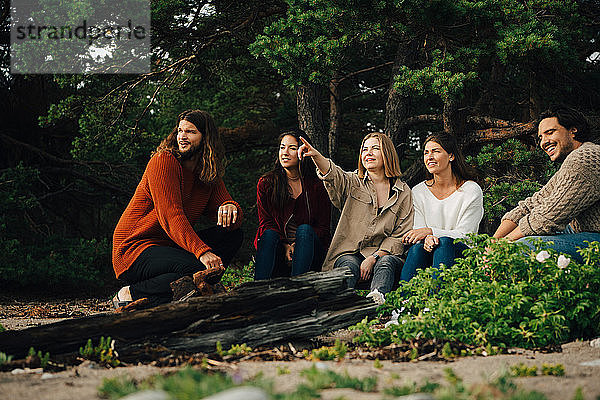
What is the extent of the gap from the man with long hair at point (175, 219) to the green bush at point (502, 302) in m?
1.31

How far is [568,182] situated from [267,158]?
8.69 meters

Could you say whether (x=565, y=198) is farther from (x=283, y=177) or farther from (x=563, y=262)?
(x=283, y=177)

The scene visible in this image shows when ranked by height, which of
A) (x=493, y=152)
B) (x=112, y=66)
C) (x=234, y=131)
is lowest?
(x=493, y=152)

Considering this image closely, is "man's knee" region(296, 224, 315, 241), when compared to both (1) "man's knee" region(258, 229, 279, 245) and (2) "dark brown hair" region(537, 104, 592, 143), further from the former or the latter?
(2) "dark brown hair" region(537, 104, 592, 143)

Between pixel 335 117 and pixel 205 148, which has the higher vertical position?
pixel 335 117

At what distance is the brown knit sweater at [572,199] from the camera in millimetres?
3910

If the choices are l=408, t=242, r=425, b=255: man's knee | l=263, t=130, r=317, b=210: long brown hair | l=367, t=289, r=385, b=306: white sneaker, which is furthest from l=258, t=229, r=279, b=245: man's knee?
l=408, t=242, r=425, b=255: man's knee

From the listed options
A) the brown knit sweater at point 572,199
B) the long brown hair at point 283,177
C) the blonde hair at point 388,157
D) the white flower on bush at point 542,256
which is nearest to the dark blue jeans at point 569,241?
the brown knit sweater at point 572,199

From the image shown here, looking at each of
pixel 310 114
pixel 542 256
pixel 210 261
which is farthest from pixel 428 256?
pixel 310 114

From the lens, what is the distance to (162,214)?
4105mm

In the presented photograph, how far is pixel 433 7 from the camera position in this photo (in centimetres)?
582

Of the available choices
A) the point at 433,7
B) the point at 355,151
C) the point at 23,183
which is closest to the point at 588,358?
the point at 433,7

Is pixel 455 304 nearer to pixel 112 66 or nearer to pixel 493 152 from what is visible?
pixel 493 152

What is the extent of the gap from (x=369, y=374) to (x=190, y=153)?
2.59 meters
